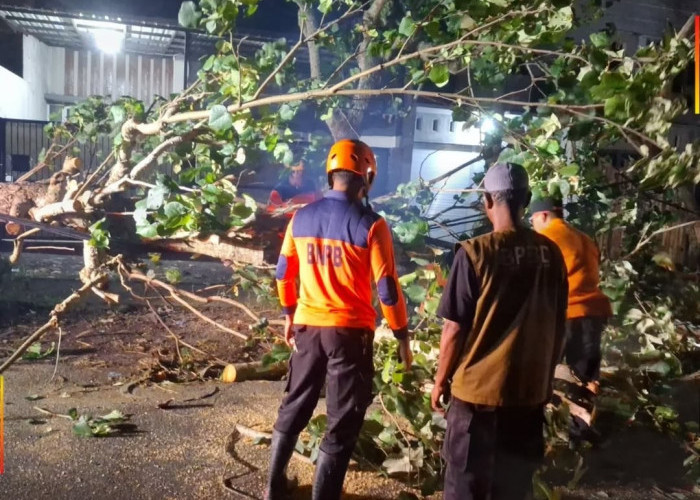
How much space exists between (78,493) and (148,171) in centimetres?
307

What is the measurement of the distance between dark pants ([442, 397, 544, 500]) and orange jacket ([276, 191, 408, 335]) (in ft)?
2.00

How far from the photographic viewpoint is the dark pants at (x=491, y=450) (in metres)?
2.59

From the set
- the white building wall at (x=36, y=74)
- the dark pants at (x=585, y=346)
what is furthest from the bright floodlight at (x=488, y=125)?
the white building wall at (x=36, y=74)

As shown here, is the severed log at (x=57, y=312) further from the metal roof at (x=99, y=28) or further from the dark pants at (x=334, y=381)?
the metal roof at (x=99, y=28)

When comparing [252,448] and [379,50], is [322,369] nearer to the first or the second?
[252,448]

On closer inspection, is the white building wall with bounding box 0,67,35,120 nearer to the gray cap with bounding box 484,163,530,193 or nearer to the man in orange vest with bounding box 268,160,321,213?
the man in orange vest with bounding box 268,160,321,213

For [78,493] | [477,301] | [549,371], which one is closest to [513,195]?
[477,301]

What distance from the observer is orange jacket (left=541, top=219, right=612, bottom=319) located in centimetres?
389

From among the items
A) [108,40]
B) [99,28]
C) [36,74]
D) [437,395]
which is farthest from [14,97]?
[437,395]

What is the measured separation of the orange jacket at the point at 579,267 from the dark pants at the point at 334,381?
1.57 m

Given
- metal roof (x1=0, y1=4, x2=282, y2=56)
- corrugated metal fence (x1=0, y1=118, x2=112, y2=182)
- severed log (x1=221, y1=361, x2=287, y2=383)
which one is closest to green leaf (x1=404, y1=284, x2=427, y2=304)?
severed log (x1=221, y1=361, x2=287, y2=383)

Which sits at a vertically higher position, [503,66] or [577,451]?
[503,66]

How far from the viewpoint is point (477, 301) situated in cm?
254

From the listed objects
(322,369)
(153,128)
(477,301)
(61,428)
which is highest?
(153,128)
